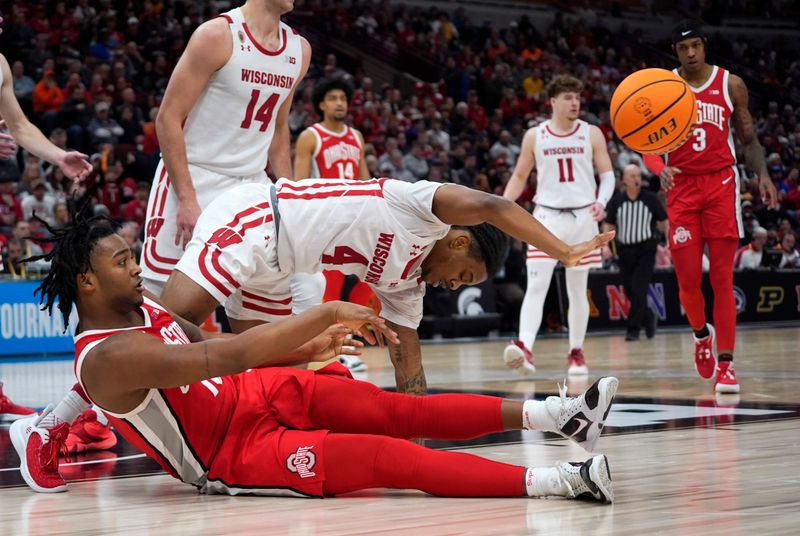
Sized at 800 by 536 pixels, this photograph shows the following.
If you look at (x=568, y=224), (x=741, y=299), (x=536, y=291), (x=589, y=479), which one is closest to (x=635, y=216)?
(x=741, y=299)

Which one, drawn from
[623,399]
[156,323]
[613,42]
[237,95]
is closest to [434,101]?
[613,42]

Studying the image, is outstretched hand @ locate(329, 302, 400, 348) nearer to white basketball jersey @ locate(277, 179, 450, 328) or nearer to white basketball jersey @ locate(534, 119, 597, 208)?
white basketball jersey @ locate(277, 179, 450, 328)

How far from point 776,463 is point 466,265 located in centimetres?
131

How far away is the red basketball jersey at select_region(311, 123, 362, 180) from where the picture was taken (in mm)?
9148

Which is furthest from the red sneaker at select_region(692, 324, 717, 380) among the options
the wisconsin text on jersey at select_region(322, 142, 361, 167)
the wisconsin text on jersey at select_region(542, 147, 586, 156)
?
the wisconsin text on jersey at select_region(322, 142, 361, 167)

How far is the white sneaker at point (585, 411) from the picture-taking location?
3.64 metres

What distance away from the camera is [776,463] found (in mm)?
4082

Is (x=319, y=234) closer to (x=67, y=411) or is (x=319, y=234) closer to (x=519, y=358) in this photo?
(x=67, y=411)

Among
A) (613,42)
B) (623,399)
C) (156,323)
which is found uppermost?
(613,42)

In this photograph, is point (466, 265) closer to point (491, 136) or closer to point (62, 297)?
point (62, 297)

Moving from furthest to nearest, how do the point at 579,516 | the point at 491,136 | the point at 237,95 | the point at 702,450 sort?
the point at 491,136
the point at 237,95
the point at 702,450
the point at 579,516

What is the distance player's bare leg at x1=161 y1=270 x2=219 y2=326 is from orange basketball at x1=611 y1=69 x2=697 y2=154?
2937mm

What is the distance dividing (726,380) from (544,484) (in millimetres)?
3748

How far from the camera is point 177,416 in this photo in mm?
3594
